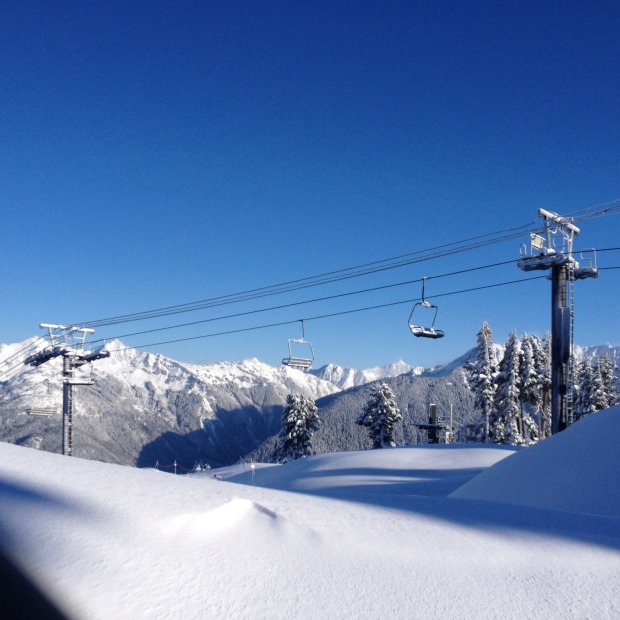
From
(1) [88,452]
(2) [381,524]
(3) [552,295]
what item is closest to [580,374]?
(3) [552,295]

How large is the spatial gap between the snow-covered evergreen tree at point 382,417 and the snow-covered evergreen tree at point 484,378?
6.12 m

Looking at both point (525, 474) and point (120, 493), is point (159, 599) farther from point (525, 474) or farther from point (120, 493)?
point (525, 474)

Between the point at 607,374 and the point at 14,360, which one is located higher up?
the point at 14,360

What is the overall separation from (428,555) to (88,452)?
21000cm

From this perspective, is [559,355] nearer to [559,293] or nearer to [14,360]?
[559,293]

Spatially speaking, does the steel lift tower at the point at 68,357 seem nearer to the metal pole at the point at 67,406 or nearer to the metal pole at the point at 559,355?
the metal pole at the point at 67,406

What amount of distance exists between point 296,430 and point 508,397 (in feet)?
53.3

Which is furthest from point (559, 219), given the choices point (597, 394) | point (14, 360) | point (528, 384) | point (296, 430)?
A: point (597, 394)

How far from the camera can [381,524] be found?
3.28 meters

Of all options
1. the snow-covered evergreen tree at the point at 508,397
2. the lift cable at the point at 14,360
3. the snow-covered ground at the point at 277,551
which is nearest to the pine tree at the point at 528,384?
the snow-covered evergreen tree at the point at 508,397

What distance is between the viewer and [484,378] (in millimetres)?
41188

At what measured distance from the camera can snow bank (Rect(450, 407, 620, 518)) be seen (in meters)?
5.82

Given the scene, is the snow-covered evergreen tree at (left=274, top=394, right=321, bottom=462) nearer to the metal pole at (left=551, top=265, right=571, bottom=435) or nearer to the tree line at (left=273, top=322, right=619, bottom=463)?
the tree line at (left=273, top=322, right=619, bottom=463)

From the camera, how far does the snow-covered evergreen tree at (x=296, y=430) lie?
4356 cm
